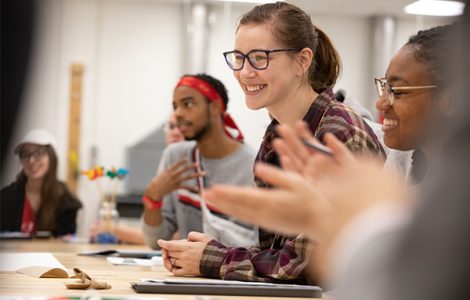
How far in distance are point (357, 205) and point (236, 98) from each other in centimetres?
643

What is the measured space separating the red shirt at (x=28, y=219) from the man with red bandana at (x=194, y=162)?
2.66 feet

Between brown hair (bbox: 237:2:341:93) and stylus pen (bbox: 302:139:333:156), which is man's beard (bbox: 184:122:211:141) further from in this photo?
stylus pen (bbox: 302:139:333:156)

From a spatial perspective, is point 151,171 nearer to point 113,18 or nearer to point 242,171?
point 113,18

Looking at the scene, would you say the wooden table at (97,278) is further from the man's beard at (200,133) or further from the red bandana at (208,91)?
the red bandana at (208,91)

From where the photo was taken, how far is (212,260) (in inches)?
73.4

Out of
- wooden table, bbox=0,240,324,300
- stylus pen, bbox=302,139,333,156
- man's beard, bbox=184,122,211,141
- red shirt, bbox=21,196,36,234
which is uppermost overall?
stylus pen, bbox=302,139,333,156

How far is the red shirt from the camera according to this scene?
4039 millimetres

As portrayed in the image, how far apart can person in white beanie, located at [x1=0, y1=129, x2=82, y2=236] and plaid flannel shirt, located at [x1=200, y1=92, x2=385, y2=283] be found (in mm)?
2315

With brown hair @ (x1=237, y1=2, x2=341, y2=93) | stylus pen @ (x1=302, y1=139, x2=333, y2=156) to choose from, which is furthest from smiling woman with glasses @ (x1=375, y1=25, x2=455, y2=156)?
stylus pen @ (x1=302, y1=139, x2=333, y2=156)

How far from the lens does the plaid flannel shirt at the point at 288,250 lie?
1.69 m

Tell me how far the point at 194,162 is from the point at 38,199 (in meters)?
1.06

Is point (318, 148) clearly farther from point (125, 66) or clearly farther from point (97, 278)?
point (125, 66)

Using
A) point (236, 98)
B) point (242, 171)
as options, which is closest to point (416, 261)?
point (242, 171)

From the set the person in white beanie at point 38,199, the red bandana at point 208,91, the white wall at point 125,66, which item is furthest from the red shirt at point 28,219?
the white wall at point 125,66
